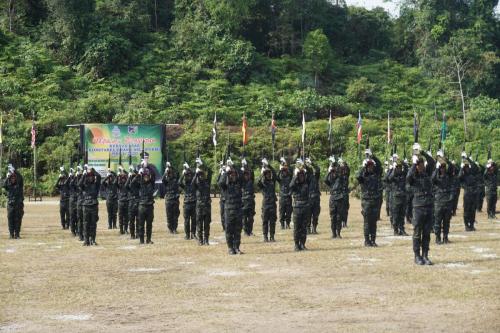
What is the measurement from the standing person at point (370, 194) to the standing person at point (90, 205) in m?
7.06

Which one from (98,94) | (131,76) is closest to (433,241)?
(98,94)

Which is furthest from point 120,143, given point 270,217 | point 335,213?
point 335,213

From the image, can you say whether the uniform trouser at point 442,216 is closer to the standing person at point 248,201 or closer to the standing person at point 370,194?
the standing person at point 370,194

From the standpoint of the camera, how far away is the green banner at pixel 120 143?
41.9 m

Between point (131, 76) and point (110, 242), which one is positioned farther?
point (131, 76)

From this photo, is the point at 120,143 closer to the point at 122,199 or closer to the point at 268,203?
the point at 122,199

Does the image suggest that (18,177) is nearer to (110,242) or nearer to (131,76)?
(110,242)

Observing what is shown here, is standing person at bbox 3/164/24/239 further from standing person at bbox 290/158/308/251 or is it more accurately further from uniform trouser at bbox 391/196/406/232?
uniform trouser at bbox 391/196/406/232

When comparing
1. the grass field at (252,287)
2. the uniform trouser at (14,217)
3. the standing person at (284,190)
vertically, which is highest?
the standing person at (284,190)

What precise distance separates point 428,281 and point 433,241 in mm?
6566

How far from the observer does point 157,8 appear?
7131 centimetres

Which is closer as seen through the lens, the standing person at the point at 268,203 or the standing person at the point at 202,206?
the standing person at the point at 202,206

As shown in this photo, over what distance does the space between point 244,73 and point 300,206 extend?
1777 inches

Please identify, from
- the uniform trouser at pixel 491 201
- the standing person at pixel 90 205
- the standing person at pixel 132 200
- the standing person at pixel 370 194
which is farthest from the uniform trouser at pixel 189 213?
the uniform trouser at pixel 491 201
